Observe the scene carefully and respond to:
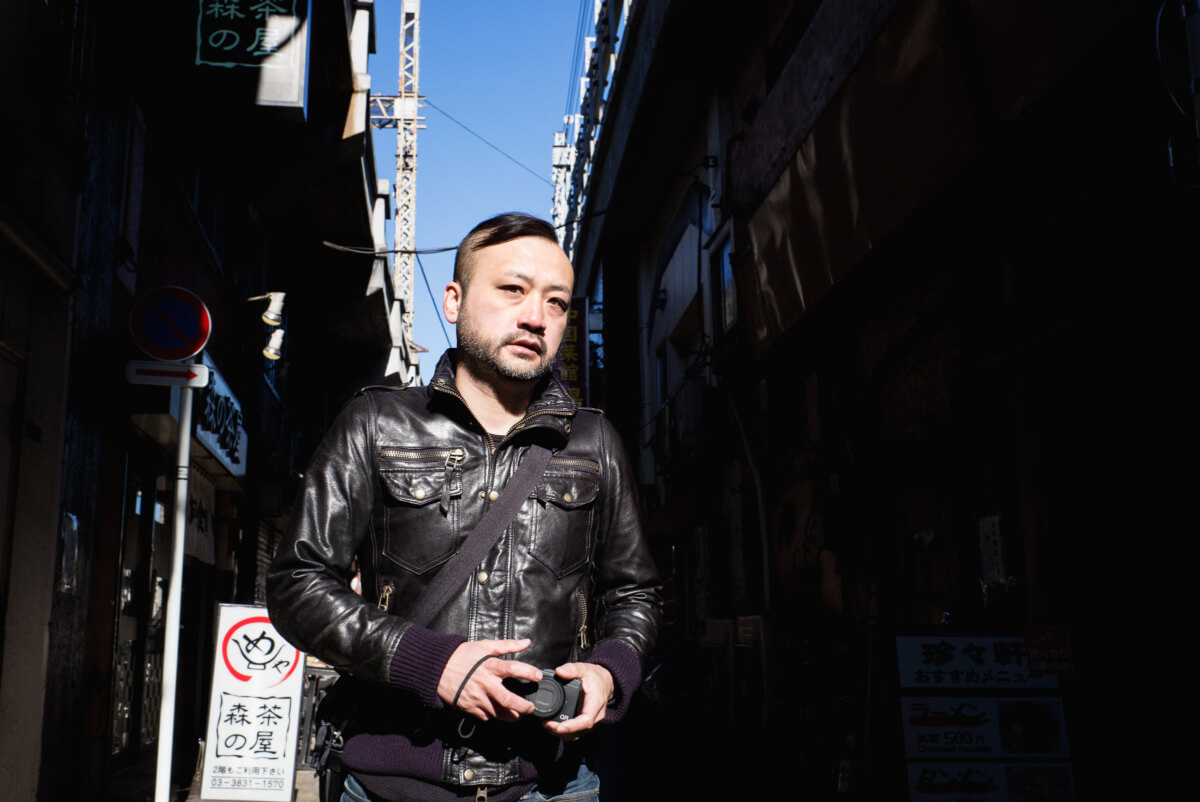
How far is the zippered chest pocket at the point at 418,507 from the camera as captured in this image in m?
2.25

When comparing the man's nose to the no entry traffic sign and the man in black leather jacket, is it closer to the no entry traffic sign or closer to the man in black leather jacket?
the man in black leather jacket

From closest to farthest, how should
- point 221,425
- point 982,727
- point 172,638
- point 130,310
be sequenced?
point 982,727 → point 172,638 → point 130,310 → point 221,425

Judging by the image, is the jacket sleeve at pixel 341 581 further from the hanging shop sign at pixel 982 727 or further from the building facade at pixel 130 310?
the building facade at pixel 130 310

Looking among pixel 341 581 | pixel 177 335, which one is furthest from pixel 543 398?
pixel 177 335

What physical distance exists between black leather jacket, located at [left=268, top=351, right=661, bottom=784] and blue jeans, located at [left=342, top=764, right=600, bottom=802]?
0.31 ft

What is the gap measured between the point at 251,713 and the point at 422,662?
6204 millimetres

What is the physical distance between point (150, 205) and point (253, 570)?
26.2 ft

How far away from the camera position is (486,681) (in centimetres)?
193

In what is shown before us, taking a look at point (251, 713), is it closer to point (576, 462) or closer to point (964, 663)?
point (964, 663)

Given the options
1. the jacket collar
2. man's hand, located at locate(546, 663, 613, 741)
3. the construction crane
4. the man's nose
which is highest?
the construction crane

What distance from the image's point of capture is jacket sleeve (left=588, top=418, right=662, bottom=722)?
2.36 meters

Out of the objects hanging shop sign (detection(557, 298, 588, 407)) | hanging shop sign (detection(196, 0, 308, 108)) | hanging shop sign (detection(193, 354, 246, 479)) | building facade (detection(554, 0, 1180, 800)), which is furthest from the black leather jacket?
hanging shop sign (detection(557, 298, 588, 407))

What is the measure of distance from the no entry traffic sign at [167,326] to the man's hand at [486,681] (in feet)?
19.7

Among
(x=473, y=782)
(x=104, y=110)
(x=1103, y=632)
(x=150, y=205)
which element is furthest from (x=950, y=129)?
(x=150, y=205)
